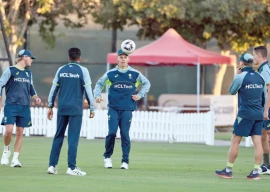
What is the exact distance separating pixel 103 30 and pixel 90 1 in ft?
20.0

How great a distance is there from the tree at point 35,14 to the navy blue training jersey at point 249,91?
17.0 m

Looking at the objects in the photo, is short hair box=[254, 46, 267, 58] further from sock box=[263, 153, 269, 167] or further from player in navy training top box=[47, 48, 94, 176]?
player in navy training top box=[47, 48, 94, 176]

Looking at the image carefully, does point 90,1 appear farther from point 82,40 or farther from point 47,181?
point 47,181

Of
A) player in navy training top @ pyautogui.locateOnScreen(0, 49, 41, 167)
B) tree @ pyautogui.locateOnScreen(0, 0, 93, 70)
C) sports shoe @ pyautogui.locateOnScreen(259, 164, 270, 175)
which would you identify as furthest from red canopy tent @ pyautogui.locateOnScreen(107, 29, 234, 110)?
sports shoe @ pyautogui.locateOnScreen(259, 164, 270, 175)

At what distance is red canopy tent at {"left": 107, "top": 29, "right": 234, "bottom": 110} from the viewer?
30734 millimetres

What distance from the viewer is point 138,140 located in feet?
90.0

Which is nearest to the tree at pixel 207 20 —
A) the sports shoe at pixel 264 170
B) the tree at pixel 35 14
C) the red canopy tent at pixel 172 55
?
the tree at pixel 35 14

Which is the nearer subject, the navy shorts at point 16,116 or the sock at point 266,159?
the sock at point 266,159

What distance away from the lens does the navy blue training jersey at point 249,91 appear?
14641mm

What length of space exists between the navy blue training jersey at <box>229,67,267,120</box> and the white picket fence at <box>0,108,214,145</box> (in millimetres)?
11405

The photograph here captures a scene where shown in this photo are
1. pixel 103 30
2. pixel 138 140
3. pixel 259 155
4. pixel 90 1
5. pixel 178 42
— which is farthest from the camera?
pixel 103 30

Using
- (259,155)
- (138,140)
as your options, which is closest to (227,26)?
(138,140)

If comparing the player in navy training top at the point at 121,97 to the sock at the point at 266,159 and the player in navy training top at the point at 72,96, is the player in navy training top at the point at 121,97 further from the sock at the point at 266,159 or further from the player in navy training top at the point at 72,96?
the sock at the point at 266,159

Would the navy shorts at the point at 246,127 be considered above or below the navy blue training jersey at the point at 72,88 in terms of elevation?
below
